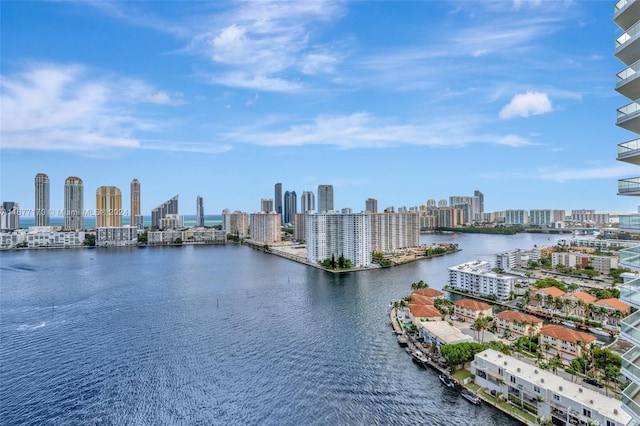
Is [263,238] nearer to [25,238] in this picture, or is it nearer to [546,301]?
[25,238]

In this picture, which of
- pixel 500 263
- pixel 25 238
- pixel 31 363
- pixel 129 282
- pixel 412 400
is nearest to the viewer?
pixel 412 400

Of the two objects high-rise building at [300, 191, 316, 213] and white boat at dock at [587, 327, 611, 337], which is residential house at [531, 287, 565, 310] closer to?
white boat at dock at [587, 327, 611, 337]

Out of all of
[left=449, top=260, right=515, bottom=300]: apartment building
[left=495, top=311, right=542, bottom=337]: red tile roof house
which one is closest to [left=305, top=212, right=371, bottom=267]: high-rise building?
[left=449, top=260, right=515, bottom=300]: apartment building

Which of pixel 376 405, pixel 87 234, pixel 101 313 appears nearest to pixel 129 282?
pixel 101 313

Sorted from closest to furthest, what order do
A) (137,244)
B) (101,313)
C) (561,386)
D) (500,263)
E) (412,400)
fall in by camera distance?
(561,386) < (412,400) < (101,313) < (500,263) < (137,244)

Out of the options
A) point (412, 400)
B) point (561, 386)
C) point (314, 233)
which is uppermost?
point (314, 233)

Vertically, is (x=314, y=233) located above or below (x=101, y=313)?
above

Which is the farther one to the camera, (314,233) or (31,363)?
(314,233)
